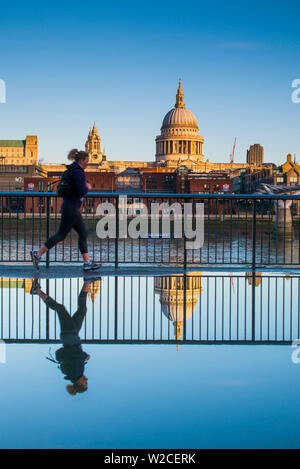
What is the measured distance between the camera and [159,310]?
4.71 m

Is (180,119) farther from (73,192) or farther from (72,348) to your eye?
(72,348)

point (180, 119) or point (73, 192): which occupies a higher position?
point (180, 119)

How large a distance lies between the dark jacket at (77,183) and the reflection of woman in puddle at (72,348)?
5.32 feet

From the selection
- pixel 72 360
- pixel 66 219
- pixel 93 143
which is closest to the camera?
pixel 72 360

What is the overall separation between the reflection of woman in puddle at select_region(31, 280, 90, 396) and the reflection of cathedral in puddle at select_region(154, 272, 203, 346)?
0.69m

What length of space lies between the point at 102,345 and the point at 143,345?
255 millimetres

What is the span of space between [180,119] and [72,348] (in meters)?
156

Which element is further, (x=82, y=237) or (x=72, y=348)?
(x=82, y=237)

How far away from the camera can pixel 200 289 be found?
5.95 m

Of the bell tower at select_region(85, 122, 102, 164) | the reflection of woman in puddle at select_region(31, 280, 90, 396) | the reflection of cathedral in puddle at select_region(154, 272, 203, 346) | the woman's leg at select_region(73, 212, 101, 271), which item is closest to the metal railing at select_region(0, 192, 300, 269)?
the reflection of cathedral in puddle at select_region(154, 272, 203, 346)

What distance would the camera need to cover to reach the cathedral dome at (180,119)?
15625 cm

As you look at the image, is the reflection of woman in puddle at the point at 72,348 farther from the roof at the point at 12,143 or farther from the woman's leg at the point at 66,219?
the roof at the point at 12,143
